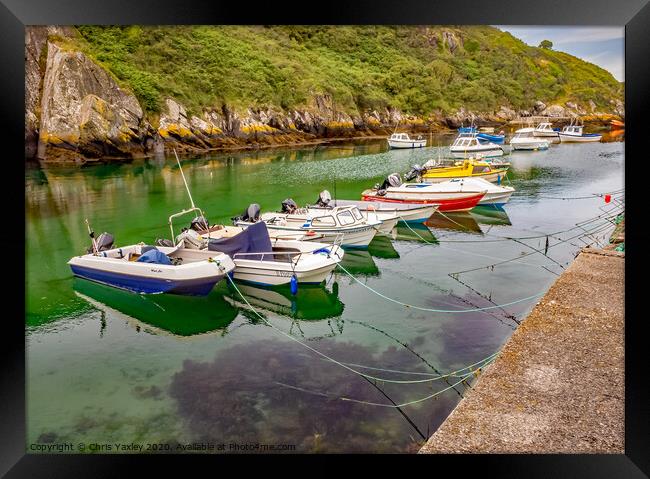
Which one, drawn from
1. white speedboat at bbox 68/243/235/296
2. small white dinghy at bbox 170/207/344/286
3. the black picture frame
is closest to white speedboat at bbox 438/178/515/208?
small white dinghy at bbox 170/207/344/286

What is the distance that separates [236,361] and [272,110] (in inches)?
1959

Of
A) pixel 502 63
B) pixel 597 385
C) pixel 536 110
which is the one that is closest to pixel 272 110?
pixel 502 63

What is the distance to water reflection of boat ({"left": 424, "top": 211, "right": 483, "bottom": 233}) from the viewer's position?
823 inches

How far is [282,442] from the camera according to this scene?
7387 mm

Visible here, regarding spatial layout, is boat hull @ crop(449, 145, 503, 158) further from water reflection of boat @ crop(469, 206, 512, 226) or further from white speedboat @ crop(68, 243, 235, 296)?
white speedboat @ crop(68, 243, 235, 296)

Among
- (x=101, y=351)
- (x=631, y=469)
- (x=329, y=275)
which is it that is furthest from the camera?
(x=329, y=275)

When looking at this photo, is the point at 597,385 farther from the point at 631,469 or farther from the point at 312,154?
the point at 312,154

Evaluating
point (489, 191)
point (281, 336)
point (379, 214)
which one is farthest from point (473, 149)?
point (281, 336)

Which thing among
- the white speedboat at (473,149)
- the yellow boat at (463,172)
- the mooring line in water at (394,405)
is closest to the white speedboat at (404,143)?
the white speedboat at (473,149)

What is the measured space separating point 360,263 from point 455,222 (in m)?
6.95

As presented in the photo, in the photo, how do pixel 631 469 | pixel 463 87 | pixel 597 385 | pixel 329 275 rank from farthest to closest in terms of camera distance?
pixel 463 87 < pixel 329 275 < pixel 597 385 < pixel 631 469

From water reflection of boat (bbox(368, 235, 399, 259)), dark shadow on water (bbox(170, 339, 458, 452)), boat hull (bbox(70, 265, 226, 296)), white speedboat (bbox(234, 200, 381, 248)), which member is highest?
white speedboat (bbox(234, 200, 381, 248))

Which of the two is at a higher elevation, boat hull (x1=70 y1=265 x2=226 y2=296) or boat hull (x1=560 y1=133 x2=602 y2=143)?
boat hull (x1=560 y1=133 x2=602 y2=143)

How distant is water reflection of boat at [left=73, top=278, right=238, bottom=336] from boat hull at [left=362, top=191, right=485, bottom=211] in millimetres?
10249
